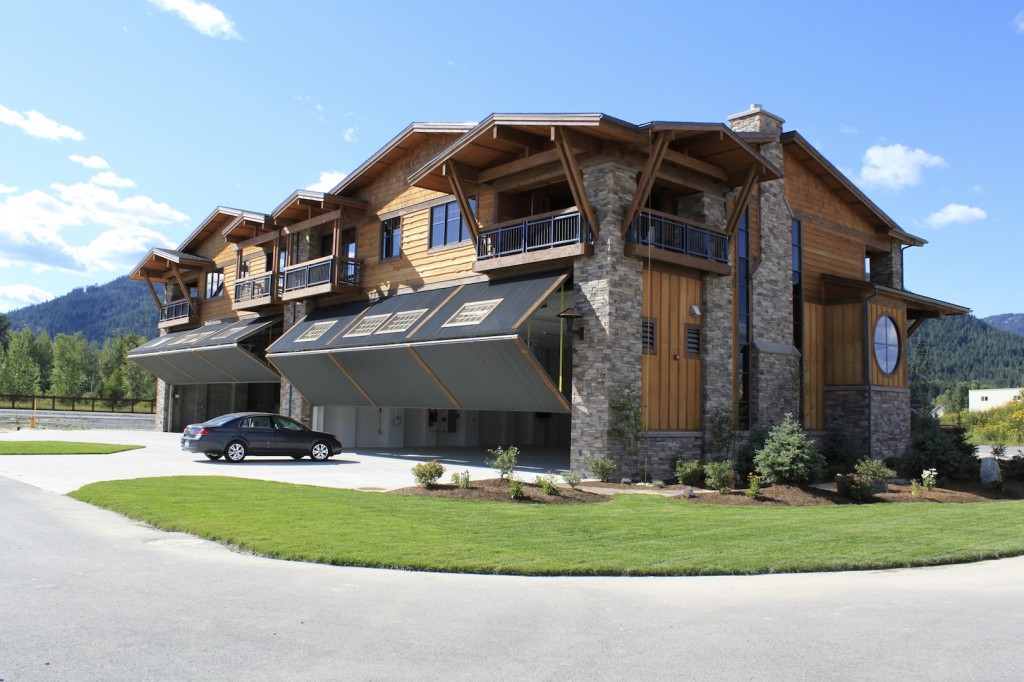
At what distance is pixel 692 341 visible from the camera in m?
22.4

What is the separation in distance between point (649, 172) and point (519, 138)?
3.78 meters

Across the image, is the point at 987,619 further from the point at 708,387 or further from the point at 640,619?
the point at 708,387

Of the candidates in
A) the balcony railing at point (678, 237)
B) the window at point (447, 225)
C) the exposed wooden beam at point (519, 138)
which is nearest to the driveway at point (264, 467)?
the balcony railing at point (678, 237)

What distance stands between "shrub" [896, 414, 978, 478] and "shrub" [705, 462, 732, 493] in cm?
608

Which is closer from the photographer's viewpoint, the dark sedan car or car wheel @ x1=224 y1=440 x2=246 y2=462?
the dark sedan car

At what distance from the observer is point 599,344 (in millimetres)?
20172

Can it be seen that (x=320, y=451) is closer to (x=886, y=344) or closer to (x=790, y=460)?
(x=790, y=460)

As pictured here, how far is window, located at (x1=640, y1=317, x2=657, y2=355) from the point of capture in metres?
21.0

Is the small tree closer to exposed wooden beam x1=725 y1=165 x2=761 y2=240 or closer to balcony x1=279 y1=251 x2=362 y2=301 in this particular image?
exposed wooden beam x1=725 y1=165 x2=761 y2=240

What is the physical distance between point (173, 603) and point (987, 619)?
23.3 feet

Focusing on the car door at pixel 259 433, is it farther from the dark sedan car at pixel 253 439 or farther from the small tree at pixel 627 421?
the small tree at pixel 627 421

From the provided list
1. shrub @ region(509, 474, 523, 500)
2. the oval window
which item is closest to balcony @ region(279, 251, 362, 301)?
shrub @ region(509, 474, 523, 500)

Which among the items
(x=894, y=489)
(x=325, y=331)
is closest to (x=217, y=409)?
(x=325, y=331)

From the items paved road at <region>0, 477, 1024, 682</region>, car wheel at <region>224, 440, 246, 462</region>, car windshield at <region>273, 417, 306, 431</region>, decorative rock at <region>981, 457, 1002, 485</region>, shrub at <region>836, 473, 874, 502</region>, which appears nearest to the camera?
paved road at <region>0, 477, 1024, 682</region>
